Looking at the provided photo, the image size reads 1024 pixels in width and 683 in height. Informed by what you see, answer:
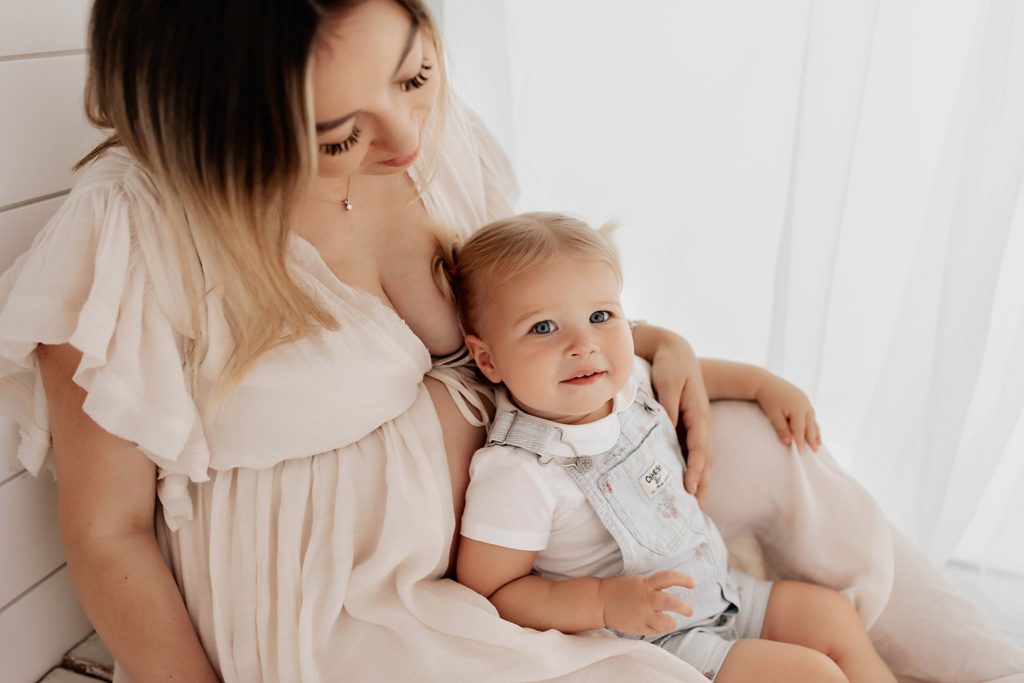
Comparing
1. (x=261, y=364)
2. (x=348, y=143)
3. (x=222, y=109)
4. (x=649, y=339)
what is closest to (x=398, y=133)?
(x=348, y=143)

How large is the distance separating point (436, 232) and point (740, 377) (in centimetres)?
51

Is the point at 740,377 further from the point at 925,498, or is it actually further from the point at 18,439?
the point at 18,439

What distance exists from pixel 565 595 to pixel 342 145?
1.83 ft

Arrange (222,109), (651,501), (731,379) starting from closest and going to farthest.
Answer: (222,109), (651,501), (731,379)

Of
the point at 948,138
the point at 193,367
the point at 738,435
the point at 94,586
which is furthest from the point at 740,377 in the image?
the point at 94,586

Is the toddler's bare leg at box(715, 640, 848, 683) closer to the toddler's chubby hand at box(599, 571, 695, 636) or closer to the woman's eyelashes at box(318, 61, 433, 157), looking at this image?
the toddler's chubby hand at box(599, 571, 695, 636)

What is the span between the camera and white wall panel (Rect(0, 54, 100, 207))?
97 cm

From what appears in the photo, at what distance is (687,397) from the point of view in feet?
4.09

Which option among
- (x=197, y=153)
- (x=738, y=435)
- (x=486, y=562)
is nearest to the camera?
(x=197, y=153)

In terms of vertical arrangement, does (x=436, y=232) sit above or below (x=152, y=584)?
above

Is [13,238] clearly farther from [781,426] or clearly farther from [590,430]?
[781,426]

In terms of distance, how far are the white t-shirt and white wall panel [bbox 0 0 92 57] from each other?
0.66m

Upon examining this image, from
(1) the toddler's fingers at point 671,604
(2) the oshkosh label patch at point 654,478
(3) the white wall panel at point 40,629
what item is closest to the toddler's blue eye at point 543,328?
(2) the oshkosh label patch at point 654,478

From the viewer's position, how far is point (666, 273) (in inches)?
65.3
